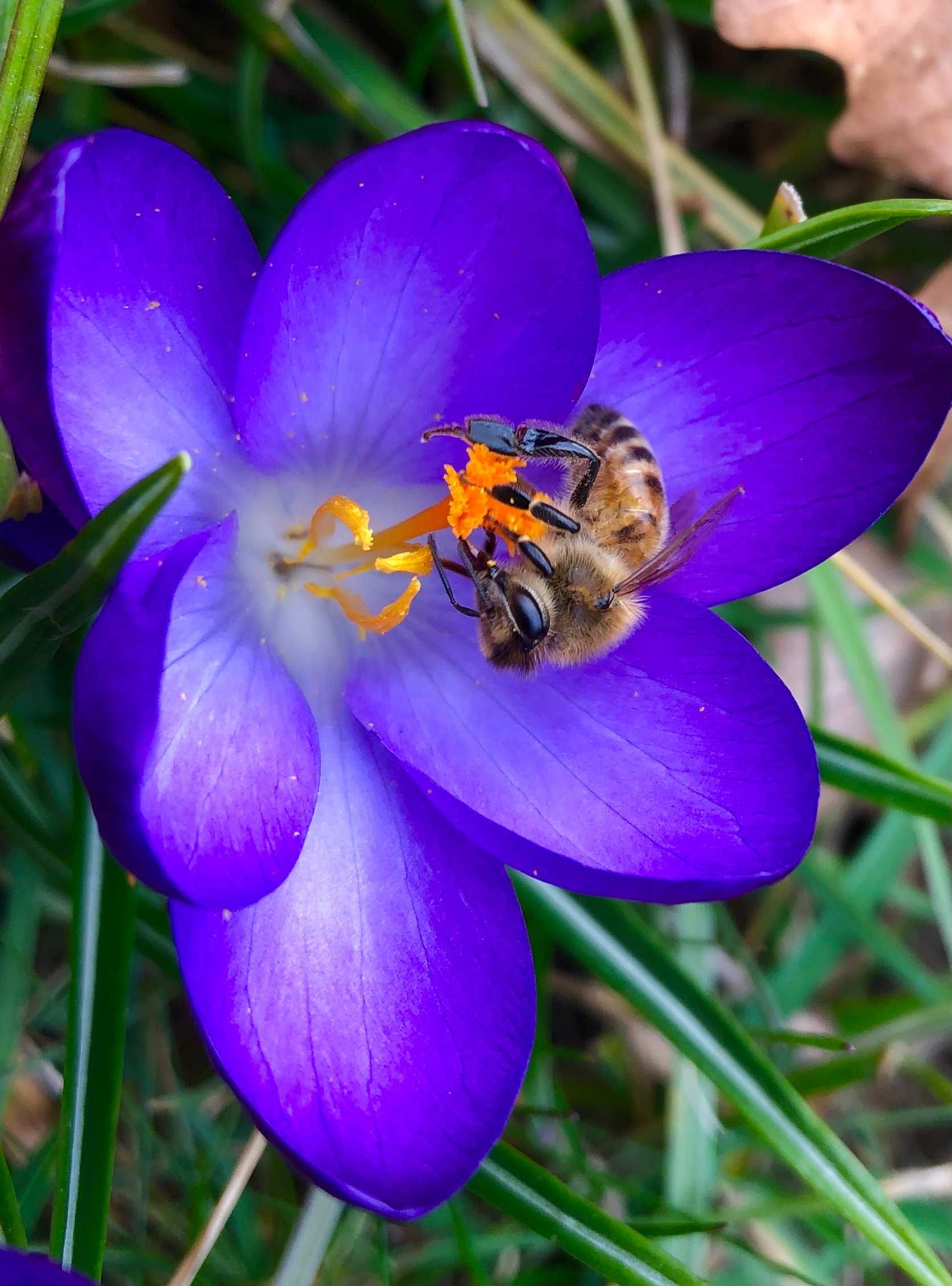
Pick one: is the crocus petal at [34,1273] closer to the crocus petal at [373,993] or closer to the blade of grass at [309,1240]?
the crocus petal at [373,993]

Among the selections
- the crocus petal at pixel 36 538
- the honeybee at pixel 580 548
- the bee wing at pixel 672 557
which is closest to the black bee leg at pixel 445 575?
the honeybee at pixel 580 548

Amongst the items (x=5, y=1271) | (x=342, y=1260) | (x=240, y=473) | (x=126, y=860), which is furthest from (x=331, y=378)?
(x=342, y=1260)

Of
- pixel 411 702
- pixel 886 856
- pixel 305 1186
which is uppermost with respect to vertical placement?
pixel 411 702

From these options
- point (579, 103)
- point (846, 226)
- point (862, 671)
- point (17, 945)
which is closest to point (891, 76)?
point (579, 103)

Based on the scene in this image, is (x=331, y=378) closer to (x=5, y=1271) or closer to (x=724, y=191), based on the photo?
(x=5, y=1271)

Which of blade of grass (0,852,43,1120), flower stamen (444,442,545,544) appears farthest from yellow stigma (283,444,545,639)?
blade of grass (0,852,43,1120)

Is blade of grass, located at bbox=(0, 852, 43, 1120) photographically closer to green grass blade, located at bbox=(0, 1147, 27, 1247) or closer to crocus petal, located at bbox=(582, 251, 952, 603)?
green grass blade, located at bbox=(0, 1147, 27, 1247)

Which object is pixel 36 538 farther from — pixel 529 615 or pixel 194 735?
pixel 529 615
